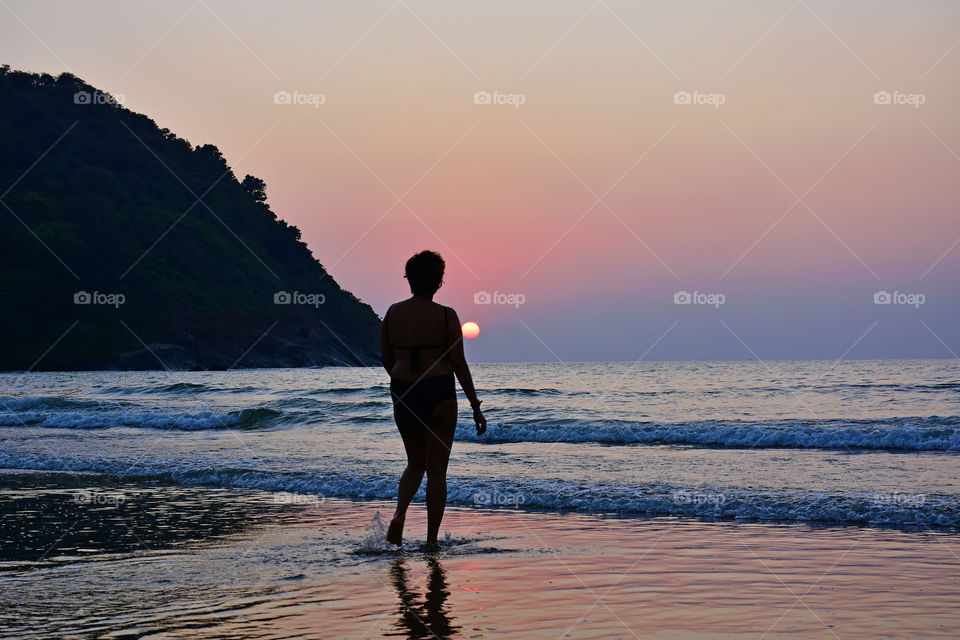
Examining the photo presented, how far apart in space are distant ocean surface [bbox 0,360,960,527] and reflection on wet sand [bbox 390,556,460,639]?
13.2 feet

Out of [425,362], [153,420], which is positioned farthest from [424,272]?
[153,420]

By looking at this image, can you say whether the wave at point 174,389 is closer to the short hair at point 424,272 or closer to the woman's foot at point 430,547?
the woman's foot at point 430,547

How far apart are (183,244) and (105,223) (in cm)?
1005

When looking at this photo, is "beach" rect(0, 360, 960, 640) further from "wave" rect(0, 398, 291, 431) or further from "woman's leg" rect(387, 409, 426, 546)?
"wave" rect(0, 398, 291, 431)

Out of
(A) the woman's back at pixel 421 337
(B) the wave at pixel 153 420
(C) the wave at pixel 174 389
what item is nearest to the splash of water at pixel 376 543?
(A) the woman's back at pixel 421 337

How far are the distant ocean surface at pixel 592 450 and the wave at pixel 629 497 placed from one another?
25 mm

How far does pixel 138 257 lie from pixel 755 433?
269 feet

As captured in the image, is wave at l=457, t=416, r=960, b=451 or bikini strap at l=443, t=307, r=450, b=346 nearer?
bikini strap at l=443, t=307, r=450, b=346

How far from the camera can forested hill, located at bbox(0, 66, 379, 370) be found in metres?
80.5

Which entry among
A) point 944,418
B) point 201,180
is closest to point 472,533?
point 944,418

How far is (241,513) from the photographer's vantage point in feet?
30.9

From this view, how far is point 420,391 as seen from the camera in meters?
6.45

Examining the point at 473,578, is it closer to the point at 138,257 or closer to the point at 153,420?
the point at 153,420

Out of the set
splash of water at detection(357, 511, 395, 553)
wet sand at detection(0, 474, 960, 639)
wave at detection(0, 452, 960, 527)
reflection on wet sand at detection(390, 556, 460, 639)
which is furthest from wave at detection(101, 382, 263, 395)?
reflection on wet sand at detection(390, 556, 460, 639)
